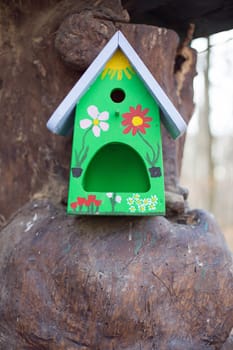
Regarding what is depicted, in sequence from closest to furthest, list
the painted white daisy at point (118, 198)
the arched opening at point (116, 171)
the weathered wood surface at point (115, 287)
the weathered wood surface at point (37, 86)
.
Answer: the painted white daisy at point (118, 198) → the weathered wood surface at point (115, 287) → the arched opening at point (116, 171) → the weathered wood surface at point (37, 86)

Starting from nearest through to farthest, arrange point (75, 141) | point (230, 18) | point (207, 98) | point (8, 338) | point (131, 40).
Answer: point (75, 141) → point (8, 338) → point (131, 40) → point (230, 18) → point (207, 98)

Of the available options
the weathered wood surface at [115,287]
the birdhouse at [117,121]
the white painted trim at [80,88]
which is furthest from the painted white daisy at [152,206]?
the white painted trim at [80,88]

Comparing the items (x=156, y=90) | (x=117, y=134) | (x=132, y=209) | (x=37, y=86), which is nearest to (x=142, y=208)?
(x=132, y=209)

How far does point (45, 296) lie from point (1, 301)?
20cm

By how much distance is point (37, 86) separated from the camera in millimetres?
2119

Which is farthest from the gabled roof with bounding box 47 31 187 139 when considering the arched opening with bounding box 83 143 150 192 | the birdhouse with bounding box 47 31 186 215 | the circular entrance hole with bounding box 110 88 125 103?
the arched opening with bounding box 83 143 150 192

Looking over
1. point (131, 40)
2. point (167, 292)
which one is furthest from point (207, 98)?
point (167, 292)

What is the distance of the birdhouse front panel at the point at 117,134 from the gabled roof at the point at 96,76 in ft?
0.14

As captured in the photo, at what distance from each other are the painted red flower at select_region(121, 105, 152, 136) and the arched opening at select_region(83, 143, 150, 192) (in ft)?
0.56

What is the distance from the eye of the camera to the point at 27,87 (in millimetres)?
2129

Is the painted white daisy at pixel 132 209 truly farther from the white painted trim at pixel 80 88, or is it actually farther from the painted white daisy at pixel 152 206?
the white painted trim at pixel 80 88

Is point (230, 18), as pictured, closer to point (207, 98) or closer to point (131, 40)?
point (131, 40)

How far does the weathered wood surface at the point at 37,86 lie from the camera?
208cm

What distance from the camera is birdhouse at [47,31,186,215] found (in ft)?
5.40
